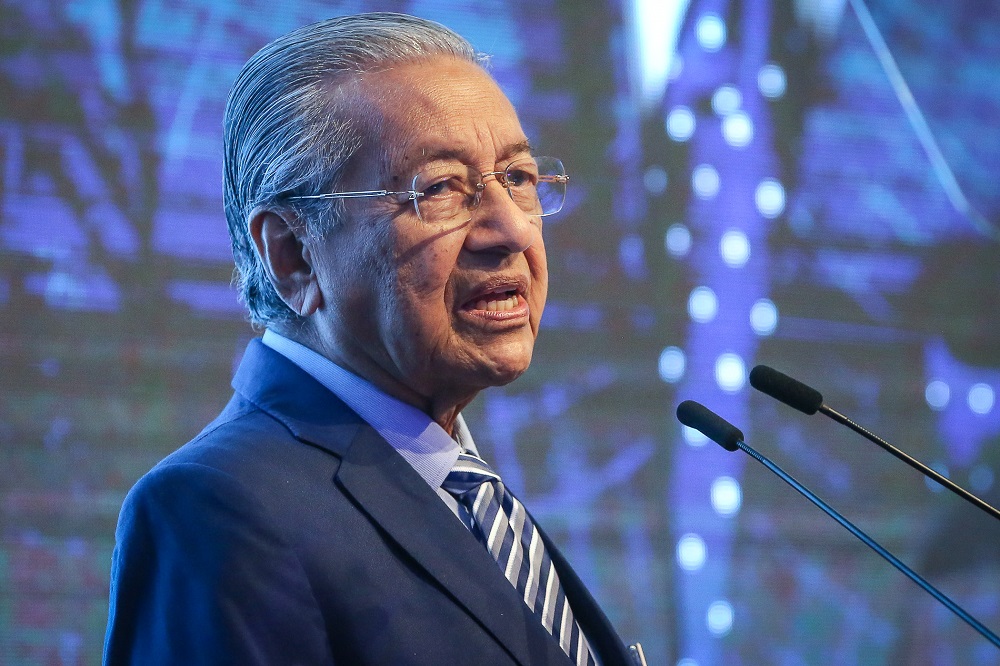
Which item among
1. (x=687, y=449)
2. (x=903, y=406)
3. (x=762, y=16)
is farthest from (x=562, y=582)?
(x=762, y=16)

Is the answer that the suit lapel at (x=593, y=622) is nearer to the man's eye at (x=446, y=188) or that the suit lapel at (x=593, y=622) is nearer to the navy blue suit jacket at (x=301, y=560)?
the navy blue suit jacket at (x=301, y=560)

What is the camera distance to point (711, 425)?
4.24 ft

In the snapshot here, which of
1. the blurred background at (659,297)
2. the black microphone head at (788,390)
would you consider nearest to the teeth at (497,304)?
the black microphone head at (788,390)

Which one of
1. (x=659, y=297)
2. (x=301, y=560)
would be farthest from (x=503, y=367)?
(x=659, y=297)

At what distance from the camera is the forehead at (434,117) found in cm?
133

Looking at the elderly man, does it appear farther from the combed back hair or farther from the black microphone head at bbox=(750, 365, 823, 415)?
the black microphone head at bbox=(750, 365, 823, 415)

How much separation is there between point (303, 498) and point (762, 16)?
2.36 metres

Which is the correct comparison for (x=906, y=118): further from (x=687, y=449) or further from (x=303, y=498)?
(x=303, y=498)

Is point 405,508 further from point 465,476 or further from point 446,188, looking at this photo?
point 446,188

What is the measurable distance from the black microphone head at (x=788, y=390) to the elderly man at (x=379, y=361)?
0.35m

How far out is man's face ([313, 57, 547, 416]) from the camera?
1317 mm

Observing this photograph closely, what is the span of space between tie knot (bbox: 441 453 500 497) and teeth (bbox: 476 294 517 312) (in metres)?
0.23

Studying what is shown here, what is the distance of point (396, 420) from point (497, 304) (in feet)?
0.76

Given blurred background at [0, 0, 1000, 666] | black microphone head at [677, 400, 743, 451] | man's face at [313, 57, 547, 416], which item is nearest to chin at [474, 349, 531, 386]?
man's face at [313, 57, 547, 416]
